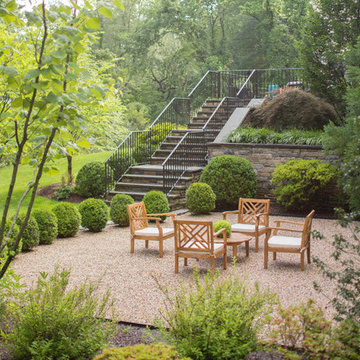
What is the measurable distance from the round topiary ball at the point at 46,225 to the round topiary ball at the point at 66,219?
1.37 feet

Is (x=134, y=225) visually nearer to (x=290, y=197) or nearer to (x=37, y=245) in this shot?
(x=37, y=245)

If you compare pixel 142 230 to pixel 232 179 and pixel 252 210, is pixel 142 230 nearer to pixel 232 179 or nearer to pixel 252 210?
pixel 252 210

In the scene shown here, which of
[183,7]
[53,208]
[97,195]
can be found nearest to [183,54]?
[183,7]

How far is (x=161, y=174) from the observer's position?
13680 mm

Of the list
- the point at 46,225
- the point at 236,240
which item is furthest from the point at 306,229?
the point at 46,225

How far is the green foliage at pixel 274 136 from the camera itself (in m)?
12.5

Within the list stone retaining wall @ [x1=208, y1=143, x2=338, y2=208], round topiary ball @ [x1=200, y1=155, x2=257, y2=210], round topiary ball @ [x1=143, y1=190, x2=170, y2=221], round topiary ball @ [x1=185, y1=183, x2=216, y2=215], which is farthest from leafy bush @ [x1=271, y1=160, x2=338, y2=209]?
round topiary ball @ [x1=143, y1=190, x2=170, y2=221]

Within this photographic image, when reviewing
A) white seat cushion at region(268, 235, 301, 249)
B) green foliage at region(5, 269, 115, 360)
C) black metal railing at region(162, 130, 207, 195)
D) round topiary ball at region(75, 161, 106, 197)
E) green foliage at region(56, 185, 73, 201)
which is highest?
black metal railing at region(162, 130, 207, 195)

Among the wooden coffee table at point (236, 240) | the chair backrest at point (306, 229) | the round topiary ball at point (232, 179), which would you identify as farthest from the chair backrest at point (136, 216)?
the round topiary ball at point (232, 179)

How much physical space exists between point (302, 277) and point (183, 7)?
1001 inches

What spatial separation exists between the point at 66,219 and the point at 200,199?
11.7 ft

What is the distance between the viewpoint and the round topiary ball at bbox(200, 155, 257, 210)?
12.2 meters

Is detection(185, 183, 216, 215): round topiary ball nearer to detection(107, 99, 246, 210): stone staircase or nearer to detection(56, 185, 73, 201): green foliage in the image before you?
detection(107, 99, 246, 210): stone staircase

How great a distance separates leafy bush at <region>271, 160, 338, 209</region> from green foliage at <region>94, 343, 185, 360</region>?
850cm
